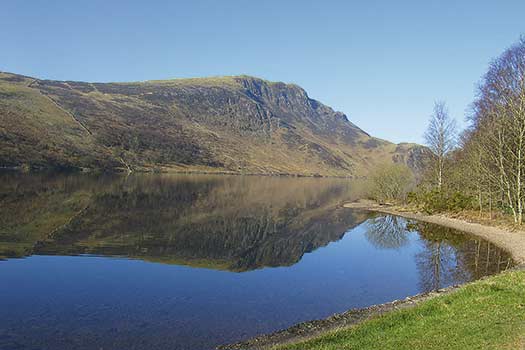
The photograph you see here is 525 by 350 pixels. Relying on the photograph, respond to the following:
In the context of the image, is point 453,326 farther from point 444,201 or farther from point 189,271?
point 444,201

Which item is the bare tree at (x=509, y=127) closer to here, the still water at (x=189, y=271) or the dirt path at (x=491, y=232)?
the dirt path at (x=491, y=232)

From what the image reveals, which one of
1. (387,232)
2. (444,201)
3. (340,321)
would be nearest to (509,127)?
(387,232)

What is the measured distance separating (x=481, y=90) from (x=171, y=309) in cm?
5430

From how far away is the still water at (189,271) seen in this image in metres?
19.3

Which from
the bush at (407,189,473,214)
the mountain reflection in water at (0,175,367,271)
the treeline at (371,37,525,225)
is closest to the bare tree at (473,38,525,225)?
the treeline at (371,37,525,225)

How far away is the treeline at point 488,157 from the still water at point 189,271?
27.9 feet

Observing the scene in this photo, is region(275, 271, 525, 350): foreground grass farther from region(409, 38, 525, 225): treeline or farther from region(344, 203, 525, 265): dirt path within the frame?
region(409, 38, 525, 225): treeline

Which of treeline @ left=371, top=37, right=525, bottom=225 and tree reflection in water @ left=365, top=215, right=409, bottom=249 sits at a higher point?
treeline @ left=371, top=37, right=525, bottom=225

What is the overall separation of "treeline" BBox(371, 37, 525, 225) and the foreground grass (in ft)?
99.6

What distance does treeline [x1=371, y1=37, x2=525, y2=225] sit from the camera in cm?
4553

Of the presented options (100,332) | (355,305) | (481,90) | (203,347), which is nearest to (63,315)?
(100,332)

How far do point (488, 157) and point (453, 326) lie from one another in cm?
4442

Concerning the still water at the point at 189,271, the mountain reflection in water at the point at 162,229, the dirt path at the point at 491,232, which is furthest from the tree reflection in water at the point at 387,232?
the dirt path at the point at 491,232

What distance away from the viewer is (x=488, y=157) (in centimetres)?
5206
